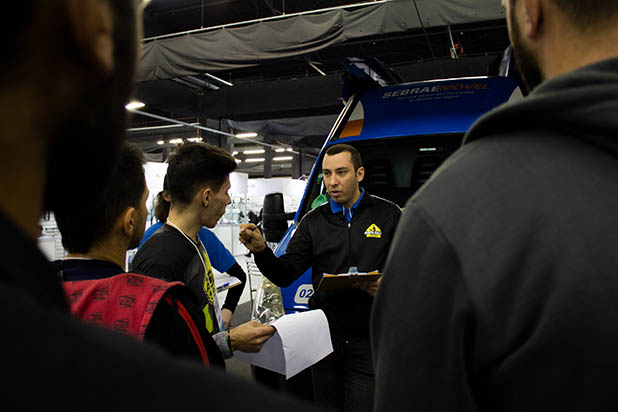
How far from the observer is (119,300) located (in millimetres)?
1209

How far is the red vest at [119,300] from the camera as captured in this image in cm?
117

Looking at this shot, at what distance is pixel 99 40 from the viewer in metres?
0.42

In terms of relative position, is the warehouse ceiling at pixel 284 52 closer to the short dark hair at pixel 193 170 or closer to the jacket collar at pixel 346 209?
the jacket collar at pixel 346 209

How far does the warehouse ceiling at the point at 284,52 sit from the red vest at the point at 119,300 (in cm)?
390

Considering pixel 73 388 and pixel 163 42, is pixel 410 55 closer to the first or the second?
pixel 163 42

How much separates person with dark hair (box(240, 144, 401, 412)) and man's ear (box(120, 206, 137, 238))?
3.78ft

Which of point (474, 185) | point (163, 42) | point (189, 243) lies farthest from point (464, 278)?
point (163, 42)

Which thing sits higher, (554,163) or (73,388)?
(554,163)

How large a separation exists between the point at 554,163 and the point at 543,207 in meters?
0.08

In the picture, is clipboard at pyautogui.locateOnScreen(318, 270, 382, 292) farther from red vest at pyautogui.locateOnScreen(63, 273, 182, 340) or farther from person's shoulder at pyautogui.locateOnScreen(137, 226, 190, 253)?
red vest at pyautogui.locateOnScreen(63, 273, 182, 340)

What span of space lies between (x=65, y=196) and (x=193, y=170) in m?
1.76

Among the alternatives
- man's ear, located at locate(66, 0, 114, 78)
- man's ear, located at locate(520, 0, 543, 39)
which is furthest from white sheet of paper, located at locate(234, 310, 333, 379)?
man's ear, located at locate(66, 0, 114, 78)

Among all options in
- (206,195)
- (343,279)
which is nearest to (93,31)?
(206,195)

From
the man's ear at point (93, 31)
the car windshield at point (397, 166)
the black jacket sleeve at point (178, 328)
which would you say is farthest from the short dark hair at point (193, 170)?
the man's ear at point (93, 31)
